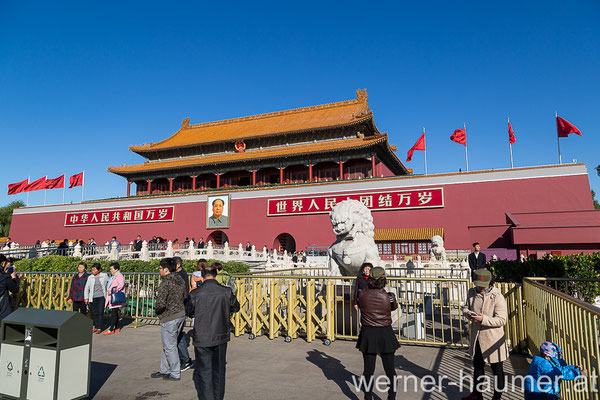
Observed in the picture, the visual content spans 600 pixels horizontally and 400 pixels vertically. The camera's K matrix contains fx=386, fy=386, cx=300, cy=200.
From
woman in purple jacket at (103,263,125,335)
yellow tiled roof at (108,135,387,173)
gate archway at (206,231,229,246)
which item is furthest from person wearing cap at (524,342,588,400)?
gate archway at (206,231,229,246)

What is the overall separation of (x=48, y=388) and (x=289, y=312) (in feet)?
10.8

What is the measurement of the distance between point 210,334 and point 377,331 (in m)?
1.50

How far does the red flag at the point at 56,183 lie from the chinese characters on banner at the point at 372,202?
45.7 feet

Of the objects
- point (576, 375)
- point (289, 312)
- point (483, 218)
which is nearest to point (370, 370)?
point (576, 375)

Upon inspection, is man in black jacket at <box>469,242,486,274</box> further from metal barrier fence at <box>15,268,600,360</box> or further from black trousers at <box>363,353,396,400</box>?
black trousers at <box>363,353,396,400</box>

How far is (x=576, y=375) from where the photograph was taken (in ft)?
8.36

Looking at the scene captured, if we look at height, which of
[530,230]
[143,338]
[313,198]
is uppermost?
[313,198]

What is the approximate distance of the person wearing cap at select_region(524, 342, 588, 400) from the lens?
2643 mm

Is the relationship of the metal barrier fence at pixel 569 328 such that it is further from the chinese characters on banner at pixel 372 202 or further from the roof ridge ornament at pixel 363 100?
the roof ridge ornament at pixel 363 100

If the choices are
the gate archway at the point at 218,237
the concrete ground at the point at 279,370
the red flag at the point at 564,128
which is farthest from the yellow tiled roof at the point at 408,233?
the concrete ground at the point at 279,370

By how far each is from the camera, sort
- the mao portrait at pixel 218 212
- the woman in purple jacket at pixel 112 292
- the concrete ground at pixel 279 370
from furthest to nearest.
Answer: the mao portrait at pixel 218 212 → the woman in purple jacket at pixel 112 292 → the concrete ground at pixel 279 370

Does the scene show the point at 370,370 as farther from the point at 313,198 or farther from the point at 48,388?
the point at 313,198

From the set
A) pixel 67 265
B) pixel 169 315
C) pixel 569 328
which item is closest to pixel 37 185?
pixel 67 265

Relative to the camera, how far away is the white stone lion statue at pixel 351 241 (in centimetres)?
670
